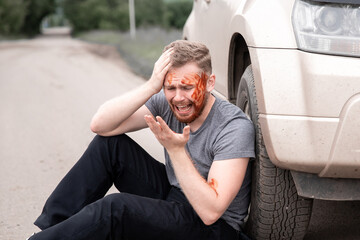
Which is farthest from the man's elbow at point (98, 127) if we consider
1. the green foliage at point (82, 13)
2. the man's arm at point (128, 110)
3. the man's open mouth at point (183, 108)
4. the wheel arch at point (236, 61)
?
the green foliage at point (82, 13)

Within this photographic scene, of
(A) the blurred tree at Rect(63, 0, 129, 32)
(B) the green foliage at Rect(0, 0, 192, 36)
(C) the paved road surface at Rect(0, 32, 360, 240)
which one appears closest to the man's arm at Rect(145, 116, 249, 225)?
(C) the paved road surface at Rect(0, 32, 360, 240)

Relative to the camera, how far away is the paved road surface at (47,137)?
11.3 feet

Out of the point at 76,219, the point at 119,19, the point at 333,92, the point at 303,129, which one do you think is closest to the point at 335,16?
the point at 333,92

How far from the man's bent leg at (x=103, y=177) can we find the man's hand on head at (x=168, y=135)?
0.65m

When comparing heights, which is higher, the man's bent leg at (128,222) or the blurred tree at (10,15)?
the man's bent leg at (128,222)

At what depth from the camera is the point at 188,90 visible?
2.65m

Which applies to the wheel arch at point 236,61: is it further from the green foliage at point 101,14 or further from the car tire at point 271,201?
the green foliage at point 101,14

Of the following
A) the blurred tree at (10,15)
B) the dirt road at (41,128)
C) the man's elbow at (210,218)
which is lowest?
the blurred tree at (10,15)

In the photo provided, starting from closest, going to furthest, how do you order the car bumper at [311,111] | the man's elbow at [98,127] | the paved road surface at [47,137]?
the car bumper at [311,111] → the man's elbow at [98,127] → the paved road surface at [47,137]

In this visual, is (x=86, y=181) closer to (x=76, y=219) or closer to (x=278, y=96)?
(x=76, y=219)

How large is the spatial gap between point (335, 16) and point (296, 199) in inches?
36.4

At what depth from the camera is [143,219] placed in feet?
8.17

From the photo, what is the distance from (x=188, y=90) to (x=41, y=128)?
4.10 meters

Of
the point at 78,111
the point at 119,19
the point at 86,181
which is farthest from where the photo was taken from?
the point at 119,19
